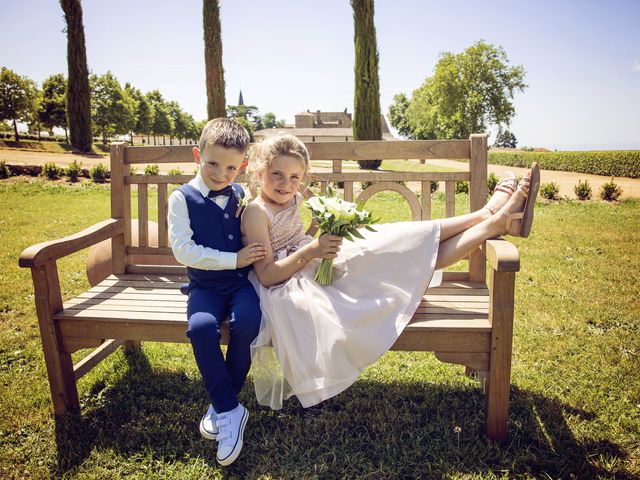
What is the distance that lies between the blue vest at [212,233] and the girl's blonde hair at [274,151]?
0.31 meters

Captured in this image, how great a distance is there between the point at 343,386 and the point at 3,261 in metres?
5.88

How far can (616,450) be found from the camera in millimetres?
2520

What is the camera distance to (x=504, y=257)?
233 centimetres

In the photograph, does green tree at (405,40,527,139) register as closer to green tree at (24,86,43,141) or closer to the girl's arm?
green tree at (24,86,43,141)

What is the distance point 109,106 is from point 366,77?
1304 inches

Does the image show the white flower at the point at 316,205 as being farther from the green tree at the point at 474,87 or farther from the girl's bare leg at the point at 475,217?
the green tree at the point at 474,87

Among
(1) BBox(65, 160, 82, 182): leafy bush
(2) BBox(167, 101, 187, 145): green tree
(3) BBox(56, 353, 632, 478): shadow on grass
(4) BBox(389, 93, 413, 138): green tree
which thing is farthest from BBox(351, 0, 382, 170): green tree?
(4) BBox(389, 93, 413, 138): green tree

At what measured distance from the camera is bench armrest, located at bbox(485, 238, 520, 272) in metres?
2.30

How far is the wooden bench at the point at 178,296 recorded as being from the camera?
2.46m

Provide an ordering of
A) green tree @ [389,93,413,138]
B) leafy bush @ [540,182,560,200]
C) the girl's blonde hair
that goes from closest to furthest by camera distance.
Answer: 1. the girl's blonde hair
2. leafy bush @ [540,182,560,200]
3. green tree @ [389,93,413,138]

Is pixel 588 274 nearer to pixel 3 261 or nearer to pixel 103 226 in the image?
pixel 103 226

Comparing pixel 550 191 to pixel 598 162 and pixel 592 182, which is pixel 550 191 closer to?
pixel 592 182

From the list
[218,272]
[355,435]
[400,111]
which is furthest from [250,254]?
[400,111]

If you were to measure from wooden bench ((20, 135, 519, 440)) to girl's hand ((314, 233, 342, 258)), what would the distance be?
58cm
